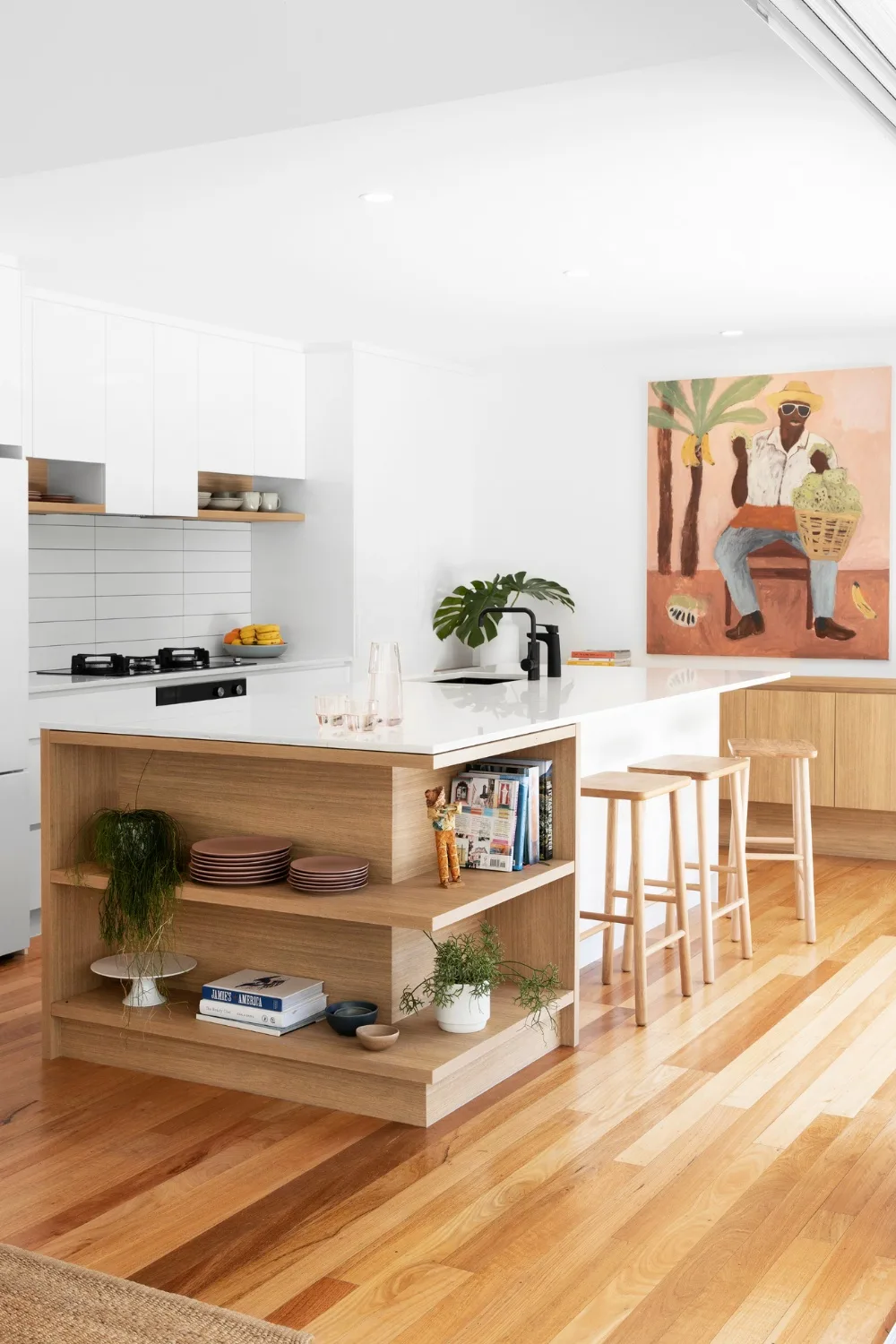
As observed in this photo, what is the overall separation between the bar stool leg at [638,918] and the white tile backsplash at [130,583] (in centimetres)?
298

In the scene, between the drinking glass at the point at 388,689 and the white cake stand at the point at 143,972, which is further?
the white cake stand at the point at 143,972

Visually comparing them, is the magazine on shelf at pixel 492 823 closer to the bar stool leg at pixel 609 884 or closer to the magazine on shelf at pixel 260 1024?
the magazine on shelf at pixel 260 1024

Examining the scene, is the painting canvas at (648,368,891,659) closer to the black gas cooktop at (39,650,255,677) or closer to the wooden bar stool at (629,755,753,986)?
the wooden bar stool at (629,755,753,986)

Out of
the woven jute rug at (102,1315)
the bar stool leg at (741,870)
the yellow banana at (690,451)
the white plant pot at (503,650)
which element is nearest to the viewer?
the woven jute rug at (102,1315)

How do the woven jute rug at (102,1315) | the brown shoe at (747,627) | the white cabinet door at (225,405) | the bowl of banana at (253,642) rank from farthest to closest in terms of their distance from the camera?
the brown shoe at (747,627) < the bowl of banana at (253,642) < the white cabinet door at (225,405) < the woven jute rug at (102,1315)

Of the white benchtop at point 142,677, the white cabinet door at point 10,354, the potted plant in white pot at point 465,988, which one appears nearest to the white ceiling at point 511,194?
the white cabinet door at point 10,354

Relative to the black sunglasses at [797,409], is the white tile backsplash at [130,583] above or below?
below

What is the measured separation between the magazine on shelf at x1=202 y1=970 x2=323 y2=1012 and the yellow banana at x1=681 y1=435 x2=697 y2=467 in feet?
14.2

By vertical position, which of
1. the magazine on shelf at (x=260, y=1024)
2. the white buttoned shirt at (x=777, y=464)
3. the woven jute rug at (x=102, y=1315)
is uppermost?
the white buttoned shirt at (x=777, y=464)

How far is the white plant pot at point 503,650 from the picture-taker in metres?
7.66

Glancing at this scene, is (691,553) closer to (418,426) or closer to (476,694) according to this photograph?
(418,426)

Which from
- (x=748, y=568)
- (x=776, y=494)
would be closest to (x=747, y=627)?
(x=748, y=568)

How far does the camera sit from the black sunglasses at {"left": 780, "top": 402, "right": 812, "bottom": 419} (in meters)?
7.00

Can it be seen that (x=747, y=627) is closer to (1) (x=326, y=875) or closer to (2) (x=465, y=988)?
(2) (x=465, y=988)
